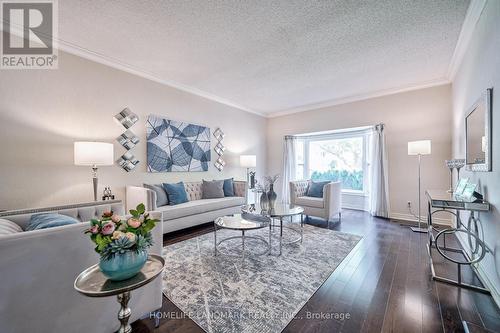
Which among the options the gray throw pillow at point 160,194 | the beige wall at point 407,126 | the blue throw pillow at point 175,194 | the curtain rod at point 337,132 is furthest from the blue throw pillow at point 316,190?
the gray throw pillow at point 160,194

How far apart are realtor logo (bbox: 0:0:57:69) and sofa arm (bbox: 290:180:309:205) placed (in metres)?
4.20

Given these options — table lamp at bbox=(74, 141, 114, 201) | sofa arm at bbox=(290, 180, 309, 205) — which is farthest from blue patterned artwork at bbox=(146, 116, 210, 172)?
sofa arm at bbox=(290, 180, 309, 205)

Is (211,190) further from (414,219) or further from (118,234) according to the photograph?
(414,219)

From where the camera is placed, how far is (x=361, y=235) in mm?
3270

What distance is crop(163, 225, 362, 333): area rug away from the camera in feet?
5.01

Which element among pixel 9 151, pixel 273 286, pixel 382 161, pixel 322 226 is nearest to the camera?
pixel 273 286

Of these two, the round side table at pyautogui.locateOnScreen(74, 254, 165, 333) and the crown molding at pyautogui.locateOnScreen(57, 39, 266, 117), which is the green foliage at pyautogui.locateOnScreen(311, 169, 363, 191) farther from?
the round side table at pyautogui.locateOnScreen(74, 254, 165, 333)

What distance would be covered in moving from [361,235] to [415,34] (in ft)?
9.38

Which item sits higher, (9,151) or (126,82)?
(126,82)

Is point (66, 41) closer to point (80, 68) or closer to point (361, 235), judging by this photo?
point (80, 68)

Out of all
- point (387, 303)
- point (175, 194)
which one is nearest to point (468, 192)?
point (387, 303)

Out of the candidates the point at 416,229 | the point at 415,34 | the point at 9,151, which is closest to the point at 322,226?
the point at 416,229

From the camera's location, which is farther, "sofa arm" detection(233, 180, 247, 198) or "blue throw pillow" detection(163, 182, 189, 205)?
"sofa arm" detection(233, 180, 247, 198)

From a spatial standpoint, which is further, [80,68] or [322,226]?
[322,226]
